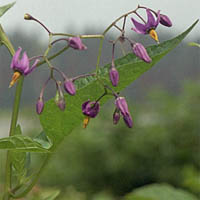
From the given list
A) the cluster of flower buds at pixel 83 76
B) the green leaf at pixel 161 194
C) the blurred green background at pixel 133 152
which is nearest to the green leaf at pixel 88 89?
the cluster of flower buds at pixel 83 76

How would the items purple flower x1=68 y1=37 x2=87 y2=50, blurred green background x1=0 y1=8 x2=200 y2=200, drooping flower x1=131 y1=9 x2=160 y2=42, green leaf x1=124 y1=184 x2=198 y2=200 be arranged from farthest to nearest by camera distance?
blurred green background x1=0 y1=8 x2=200 y2=200
green leaf x1=124 y1=184 x2=198 y2=200
drooping flower x1=131 y1=9 x2=160 y2=42
purple flower x1=68 y1=37 x2=87 y2=50

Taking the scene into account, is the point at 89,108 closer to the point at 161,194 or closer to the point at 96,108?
the point at 96,108

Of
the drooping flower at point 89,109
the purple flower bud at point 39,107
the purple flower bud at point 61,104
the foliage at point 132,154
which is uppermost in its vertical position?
the purple flower bud at point 61,104

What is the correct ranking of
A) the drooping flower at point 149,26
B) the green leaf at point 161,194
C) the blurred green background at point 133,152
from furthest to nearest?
1. the blurred green background at point 133,152
2. the green leaf at point 161,194
3. the drooping flower at point 149,26

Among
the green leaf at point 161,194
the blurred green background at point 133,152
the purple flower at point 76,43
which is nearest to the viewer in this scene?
the purple flower at point 76,43

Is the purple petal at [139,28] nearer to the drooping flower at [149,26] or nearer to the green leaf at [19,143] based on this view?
the drooping flower at [149,26]

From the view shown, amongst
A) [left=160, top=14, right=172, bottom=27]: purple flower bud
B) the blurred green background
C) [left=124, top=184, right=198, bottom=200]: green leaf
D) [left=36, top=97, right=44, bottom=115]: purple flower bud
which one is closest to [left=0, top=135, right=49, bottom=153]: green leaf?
[left=36, top=97, right=44, bottom=115]: purple flower bud

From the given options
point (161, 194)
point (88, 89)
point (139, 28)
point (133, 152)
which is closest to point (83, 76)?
point (88, 89)

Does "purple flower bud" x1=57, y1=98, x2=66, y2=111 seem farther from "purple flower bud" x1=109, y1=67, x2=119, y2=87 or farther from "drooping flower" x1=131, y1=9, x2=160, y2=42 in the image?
"drooping flower" x1=131, y1=9, x2=160, y2=42
